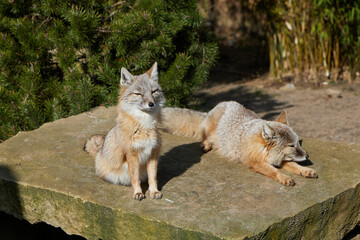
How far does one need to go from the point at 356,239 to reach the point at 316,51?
5703mm

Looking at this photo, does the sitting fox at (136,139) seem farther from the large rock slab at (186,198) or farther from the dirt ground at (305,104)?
the dirt ground at (305,104)

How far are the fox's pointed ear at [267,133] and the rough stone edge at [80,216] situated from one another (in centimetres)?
147

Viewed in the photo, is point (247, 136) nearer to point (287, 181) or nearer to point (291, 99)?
point (287, 181)

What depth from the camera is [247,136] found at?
14.9 feet

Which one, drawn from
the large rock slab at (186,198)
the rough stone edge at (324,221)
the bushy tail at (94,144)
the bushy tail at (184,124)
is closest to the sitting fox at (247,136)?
the bushy tail at (184,124)

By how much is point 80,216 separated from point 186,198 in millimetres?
926

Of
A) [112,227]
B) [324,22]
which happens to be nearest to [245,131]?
[112,227]

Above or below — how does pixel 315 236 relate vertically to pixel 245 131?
below

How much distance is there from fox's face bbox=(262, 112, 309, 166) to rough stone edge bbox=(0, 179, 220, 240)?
1.48 metres

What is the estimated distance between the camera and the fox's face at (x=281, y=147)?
425cm

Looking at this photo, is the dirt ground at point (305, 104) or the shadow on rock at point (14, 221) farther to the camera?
the dirt ground at point (305, 104)

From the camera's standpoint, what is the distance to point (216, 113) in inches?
213

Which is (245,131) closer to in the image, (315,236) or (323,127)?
(315,236)

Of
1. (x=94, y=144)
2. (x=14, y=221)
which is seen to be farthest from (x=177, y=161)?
(x=14, y=221)
